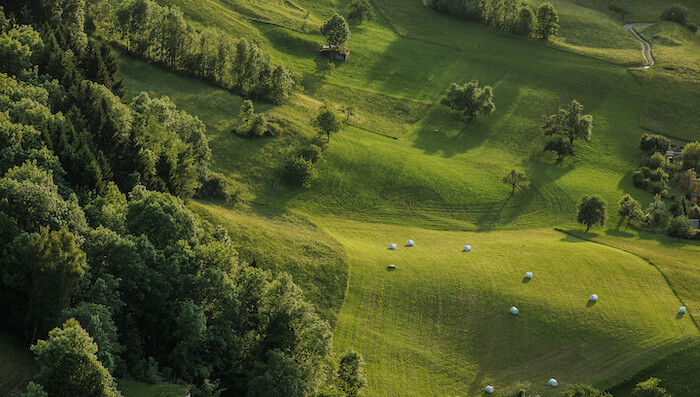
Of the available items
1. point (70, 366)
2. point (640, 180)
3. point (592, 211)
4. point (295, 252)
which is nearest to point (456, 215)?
point (592, 211)

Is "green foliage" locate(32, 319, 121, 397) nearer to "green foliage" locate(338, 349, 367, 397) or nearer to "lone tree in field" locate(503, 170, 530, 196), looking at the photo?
"green foliage" locate(338, 349, 367, 397)

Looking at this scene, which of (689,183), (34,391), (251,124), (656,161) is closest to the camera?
(34,391)

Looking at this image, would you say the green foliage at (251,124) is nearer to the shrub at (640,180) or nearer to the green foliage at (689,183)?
the shrub at (640,180)

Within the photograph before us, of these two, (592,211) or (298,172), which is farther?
(592,211)

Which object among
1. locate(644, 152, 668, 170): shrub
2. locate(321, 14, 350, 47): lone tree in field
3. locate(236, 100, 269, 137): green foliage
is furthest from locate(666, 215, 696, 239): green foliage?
locate(321, 14, 350, 47): lone tree in field

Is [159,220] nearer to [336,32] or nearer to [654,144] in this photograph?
[336,32]

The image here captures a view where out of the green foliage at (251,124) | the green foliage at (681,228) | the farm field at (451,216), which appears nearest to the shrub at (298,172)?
the farm field at (451,216)
